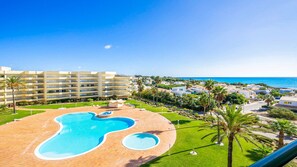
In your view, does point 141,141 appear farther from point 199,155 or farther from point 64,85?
point 64,85

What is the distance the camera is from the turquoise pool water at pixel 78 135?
18922 mm

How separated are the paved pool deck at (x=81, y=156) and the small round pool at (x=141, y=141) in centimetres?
68

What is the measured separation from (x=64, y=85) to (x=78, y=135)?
2921cm

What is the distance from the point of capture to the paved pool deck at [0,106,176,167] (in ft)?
53.4

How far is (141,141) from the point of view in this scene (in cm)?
2181

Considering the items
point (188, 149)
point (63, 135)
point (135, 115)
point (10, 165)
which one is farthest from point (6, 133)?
point (188, 149)

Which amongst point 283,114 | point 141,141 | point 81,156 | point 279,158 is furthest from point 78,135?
point 283,114

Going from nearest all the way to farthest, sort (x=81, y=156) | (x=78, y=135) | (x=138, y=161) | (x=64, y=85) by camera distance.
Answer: (x=138, y=161) < (x=81, y=156) < (x=78, y=135) < (x=64, y=85)

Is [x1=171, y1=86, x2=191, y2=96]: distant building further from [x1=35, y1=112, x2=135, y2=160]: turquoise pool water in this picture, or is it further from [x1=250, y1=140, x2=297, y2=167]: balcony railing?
[x1=250, y1=140, x2=297, y2=167]: balcony railing

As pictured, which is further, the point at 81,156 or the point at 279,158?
the point at 81,156

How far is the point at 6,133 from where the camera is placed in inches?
910

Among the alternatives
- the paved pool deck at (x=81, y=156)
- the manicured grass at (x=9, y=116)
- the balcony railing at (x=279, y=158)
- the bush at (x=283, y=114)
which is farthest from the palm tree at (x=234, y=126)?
the manicured grass at (x=9, y=116)

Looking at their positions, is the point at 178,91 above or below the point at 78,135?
above

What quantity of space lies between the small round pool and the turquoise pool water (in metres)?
3.41
